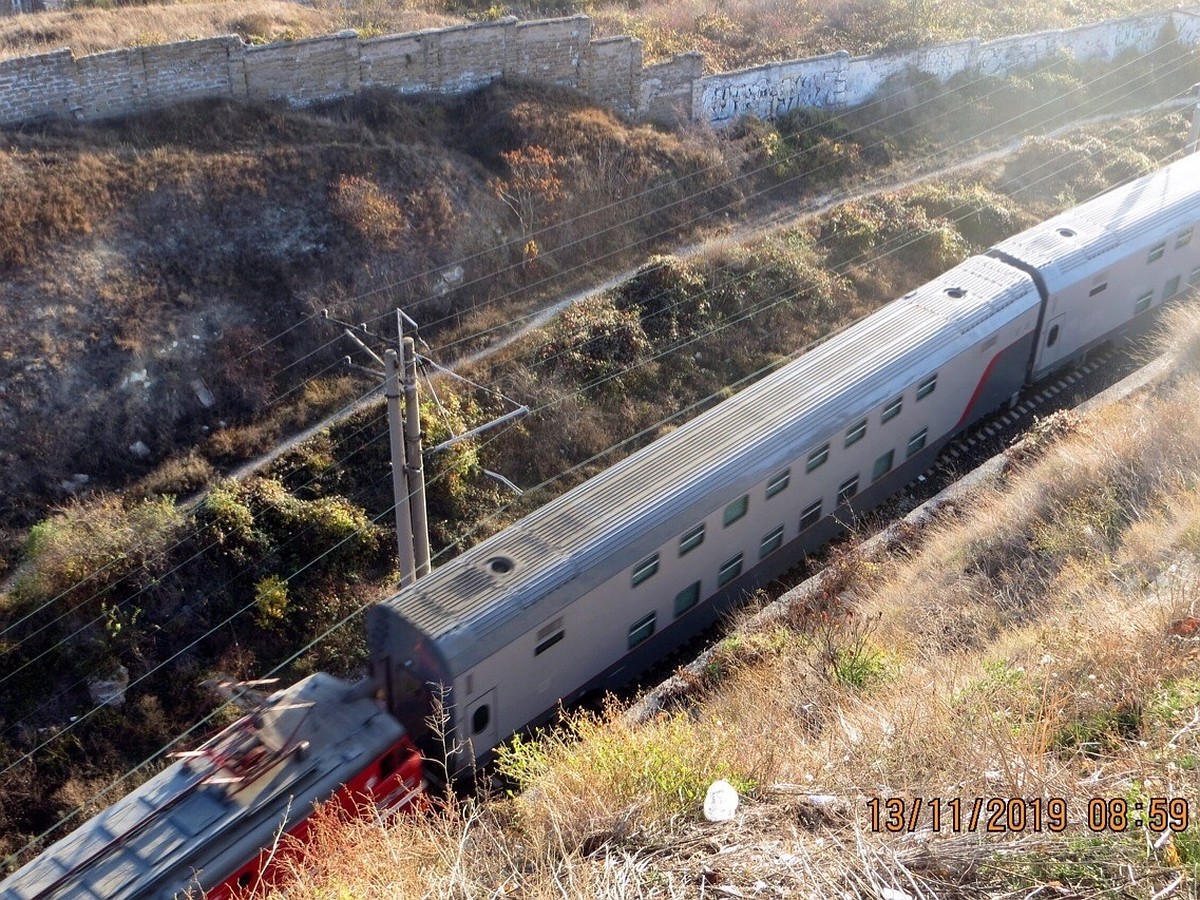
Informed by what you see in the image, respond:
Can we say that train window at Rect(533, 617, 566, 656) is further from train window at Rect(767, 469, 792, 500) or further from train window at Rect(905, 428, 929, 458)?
train window at Rect(905, 428, 929, 458)

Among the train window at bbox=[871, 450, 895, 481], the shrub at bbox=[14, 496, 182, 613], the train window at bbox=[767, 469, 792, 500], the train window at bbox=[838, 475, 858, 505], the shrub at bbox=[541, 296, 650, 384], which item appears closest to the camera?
the train window at bbox=[767, 469, 792, 500]

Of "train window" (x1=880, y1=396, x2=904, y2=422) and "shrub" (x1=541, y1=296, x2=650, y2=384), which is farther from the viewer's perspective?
"shrub" (x1=541, y1=296, x2=650, y2=384)

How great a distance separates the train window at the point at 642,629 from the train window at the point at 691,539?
945 millimetres

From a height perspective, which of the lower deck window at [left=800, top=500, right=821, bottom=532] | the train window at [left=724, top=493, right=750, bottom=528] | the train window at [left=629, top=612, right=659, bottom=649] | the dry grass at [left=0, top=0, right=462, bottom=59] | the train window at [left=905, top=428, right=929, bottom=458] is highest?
the dry grass at [left=0, top=0, right=462, bottom=59]

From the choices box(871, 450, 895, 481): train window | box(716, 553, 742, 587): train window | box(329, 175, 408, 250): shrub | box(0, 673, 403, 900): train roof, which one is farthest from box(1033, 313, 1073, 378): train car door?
box(0, 673, 403, 900): train roof

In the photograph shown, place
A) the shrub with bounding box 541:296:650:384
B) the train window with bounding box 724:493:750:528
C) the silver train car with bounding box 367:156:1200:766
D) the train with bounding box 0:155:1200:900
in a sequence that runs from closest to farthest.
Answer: the train with bounding box 0:155:1200:900, the silver train car with bounding box 367:156:1200:766, the train window with bounding box 724:493:750:528, the shrub with bounding box 541:296:650:384

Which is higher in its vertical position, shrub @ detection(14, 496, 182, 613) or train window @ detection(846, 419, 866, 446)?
train window @ detection(846, 419, 866, 446)

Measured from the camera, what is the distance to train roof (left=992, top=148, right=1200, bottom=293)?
17578mm

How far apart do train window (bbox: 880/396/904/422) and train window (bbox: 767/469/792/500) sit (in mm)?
2160

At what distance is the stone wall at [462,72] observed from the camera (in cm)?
2002

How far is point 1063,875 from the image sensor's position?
23.0 ft

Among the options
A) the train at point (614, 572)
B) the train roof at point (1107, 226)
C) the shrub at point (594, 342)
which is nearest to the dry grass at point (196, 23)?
the shrub at point (594, 342)

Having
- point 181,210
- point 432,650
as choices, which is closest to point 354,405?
point 181,210
